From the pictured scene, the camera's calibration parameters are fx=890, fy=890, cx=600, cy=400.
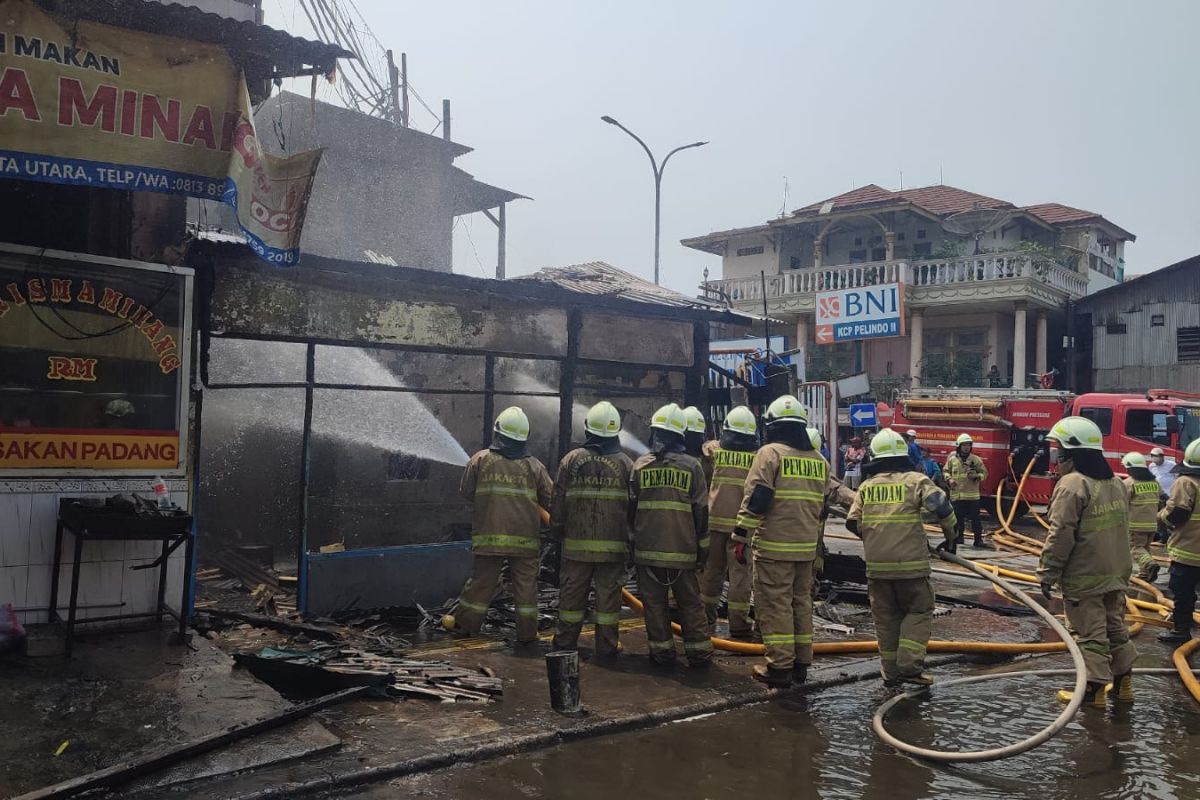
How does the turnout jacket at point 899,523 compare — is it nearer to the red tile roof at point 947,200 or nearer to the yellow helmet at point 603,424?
the yellow helmet at point 603,424

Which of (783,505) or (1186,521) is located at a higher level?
(783,505)

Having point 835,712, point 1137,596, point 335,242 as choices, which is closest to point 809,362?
point 335,242

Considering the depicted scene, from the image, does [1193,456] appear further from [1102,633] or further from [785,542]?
[785,542]

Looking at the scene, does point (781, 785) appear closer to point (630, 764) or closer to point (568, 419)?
point (630, 764)

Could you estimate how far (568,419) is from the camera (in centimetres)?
1003

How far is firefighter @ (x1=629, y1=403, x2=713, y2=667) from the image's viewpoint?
22.5 ft

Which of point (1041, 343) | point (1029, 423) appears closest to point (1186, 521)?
point (1029, 423)

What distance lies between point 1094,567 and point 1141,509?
194 inches

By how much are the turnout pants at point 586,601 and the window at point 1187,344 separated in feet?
84.1

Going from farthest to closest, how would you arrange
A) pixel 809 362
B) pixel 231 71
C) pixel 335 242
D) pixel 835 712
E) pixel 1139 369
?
pixel 809 362
pixel 1139 369
pixel 335 242
pixel 231 71
pixel 835 712

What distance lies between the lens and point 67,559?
20.7 feet

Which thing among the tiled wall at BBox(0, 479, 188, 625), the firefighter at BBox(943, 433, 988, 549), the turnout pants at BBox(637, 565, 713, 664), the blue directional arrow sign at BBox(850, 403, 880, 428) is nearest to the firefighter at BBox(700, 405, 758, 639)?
the turnout pants at BBox(637, 565, 713, 664)

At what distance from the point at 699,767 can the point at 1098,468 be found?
12.1 ft

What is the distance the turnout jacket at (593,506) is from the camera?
700 cm
